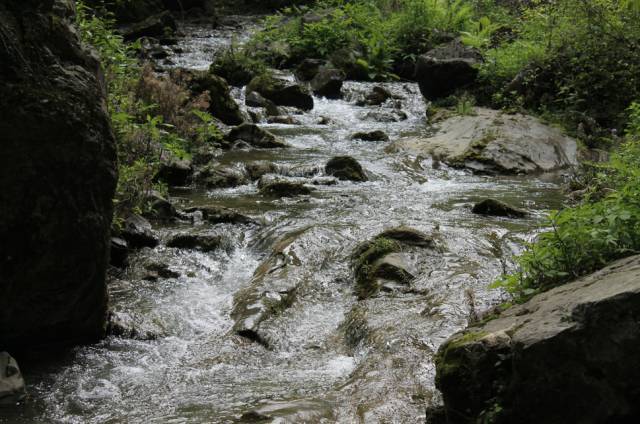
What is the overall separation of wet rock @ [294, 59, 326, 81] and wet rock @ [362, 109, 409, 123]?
163 inches

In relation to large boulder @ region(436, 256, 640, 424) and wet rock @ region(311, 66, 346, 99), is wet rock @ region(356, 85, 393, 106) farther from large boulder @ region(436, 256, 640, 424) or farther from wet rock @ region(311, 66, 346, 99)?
large boulder @ region(436, 256, 640, 424)

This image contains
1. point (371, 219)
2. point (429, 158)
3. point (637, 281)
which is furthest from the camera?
point (429, 158)

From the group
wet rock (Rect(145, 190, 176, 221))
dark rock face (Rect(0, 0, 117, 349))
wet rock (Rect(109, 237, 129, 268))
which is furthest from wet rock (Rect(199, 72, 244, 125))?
dark rock face (Rect(0, 0, 117, 349))

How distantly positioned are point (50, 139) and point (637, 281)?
3.99 m

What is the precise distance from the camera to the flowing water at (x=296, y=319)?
14.3ft

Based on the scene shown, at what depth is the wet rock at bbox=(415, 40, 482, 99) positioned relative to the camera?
59.1 ft

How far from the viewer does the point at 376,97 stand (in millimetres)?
19125

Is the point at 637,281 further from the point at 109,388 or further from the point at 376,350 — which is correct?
the point at 109,388

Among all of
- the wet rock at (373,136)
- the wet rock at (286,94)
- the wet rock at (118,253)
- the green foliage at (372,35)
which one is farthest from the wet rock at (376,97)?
the wet rock at (118,253)

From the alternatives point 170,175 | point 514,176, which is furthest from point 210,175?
point 514,176

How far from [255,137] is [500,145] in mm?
5326

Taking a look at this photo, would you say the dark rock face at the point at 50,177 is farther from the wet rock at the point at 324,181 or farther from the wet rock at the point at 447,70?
the wet rock at the point at 447,70

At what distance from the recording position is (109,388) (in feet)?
15.4

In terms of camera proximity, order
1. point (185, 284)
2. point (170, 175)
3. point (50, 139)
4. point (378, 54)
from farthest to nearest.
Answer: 1. point (378, 54)
2. point (170, 175)
3. point (185, 284)
4. point (50, 139)
